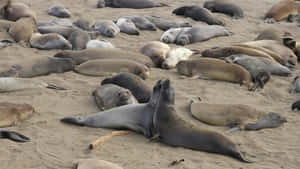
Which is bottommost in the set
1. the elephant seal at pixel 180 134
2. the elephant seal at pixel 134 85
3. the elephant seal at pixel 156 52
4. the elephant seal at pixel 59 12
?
the elephant seal at pixel 59 12

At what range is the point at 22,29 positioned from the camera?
785 centimetres

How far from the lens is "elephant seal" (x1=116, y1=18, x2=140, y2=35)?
8.95 meters

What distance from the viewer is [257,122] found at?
4766mm

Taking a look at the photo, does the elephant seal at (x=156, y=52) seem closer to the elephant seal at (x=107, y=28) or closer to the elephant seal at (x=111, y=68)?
the elephant seal at (x=111, y=68)

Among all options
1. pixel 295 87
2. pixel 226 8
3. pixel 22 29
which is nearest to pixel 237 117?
pixel 295 87

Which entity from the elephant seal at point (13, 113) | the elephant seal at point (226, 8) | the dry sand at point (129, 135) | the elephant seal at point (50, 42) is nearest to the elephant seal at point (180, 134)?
the dry sand at point (129, 135)

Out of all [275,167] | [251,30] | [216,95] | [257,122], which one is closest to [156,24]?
[251,30]

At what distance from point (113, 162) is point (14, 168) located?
74 cm

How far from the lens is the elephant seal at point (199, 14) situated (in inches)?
408

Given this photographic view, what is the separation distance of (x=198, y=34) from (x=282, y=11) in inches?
125

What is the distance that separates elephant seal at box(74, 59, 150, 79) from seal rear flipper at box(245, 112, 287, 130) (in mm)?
1910

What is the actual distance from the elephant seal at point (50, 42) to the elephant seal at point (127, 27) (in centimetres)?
160

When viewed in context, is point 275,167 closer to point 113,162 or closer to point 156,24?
point 113,162

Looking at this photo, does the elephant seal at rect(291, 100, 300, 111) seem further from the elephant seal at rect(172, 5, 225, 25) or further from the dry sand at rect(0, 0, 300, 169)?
the elephant seal at rect(172, 5, 225, 25)
